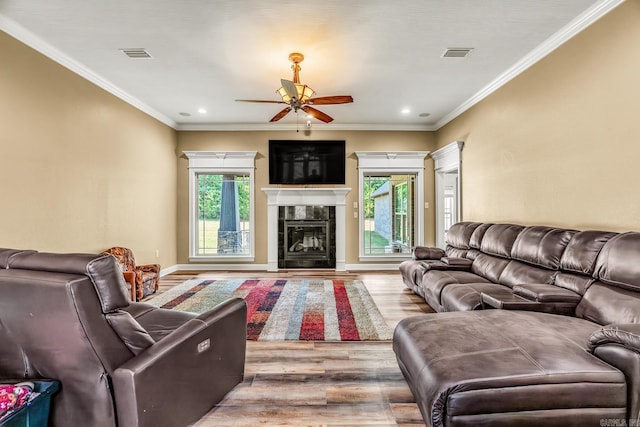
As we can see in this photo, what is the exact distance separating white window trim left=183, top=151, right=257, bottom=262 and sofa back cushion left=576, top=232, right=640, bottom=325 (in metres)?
5.39

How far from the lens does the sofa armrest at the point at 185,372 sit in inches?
53.3

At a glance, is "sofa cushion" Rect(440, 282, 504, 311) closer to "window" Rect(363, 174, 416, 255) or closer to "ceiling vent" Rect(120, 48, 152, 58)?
"window" Rect(363, 174, 416, 255)

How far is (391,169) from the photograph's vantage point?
21.1ft

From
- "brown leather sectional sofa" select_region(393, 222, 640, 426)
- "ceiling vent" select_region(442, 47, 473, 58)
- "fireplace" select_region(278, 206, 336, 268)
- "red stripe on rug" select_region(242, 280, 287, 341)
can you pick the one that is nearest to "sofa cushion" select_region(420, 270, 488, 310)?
"brown leather sectional sofa" select_region(393, 222, 640, 426)

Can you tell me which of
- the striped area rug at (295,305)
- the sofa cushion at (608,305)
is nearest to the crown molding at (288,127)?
the striped area rug at (295,305)

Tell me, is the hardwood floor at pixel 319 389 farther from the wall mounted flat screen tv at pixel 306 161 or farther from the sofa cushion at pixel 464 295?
the wall mounted flat screen tv at pixel 306 161

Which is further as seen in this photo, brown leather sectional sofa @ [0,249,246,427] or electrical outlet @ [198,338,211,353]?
electrical outlet @ [198,338,211,353]

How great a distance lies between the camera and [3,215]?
286 cm

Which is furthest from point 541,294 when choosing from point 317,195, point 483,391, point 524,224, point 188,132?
point 188,132

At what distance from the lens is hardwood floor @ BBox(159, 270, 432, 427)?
6.02ft

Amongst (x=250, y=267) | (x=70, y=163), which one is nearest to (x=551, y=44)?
(x=70, y=163)

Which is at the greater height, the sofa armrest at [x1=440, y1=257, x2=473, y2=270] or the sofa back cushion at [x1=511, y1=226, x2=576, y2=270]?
the sofa back cushion at [x1=511, y1=226, x2=576, y2=270]

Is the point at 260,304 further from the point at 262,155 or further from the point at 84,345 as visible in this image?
the point at 262,155

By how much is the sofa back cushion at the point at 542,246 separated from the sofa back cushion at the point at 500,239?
0.10 metres
